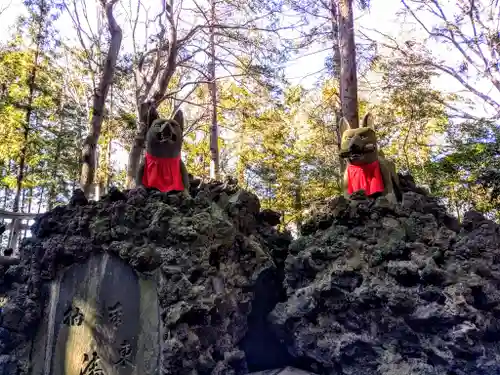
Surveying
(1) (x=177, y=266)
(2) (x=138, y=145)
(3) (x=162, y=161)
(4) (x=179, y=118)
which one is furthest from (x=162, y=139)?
(2) (x=138, y=145)

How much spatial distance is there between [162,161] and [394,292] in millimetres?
2734

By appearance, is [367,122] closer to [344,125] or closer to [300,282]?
[344,125]

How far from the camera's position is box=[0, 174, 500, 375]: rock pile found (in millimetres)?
3293

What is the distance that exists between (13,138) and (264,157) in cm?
760

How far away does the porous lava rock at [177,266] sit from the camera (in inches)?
133

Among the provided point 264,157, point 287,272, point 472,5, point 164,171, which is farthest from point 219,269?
point 264,157

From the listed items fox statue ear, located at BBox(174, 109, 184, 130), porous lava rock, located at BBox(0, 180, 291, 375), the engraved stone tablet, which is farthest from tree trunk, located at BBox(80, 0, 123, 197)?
the engraved stone tablet

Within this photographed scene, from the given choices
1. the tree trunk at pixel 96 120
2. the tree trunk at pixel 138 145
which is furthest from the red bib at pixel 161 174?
the tree trunk at pixel 138 145

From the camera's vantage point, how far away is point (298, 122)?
47.0ft

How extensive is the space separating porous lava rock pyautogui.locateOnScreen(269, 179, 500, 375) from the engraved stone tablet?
4.17 feet

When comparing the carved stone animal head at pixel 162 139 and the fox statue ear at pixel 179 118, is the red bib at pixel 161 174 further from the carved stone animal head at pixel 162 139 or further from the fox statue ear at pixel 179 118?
the fox statue ear at pixel 179 118

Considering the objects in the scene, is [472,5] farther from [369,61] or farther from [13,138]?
[13,138]

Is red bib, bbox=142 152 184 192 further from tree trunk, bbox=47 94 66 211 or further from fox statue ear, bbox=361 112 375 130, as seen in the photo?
tree trunk, bbox=47 94 66 211

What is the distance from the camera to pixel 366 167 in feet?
14.9
